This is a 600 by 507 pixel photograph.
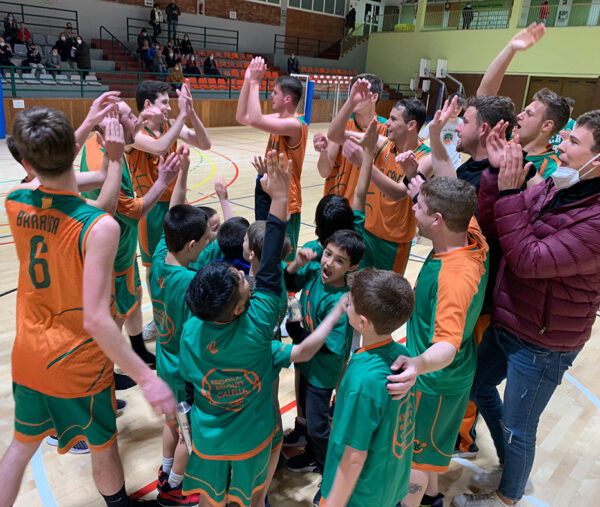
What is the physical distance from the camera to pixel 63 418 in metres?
2.06

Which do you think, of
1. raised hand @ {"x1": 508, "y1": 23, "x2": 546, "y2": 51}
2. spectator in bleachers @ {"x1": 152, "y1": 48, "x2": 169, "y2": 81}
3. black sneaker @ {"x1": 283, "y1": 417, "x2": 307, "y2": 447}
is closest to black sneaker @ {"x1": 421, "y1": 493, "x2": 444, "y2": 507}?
black sneaker @ {"x1": 283, "y1": 417, "x2": 307, "y2": 447}

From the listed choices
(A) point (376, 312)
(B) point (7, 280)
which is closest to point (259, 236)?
(A) point (376, 312)

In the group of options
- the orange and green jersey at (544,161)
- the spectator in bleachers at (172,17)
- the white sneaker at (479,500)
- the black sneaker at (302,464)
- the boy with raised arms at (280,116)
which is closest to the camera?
the white sneaker at (479,500)

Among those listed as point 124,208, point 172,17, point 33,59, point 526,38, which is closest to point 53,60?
point 33,59

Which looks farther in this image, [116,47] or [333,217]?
[116,47]

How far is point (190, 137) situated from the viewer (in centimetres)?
424

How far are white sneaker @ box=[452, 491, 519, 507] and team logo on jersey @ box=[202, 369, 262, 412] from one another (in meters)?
1.44

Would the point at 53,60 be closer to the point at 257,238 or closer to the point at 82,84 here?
the point at 82,84

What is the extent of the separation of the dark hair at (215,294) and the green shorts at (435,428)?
1014 mm

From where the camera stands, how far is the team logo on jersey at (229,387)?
6.40 ft

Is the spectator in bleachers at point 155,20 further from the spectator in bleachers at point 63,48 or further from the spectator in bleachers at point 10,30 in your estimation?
the spectator in bleachers at point 10,30

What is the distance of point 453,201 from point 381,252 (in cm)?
160

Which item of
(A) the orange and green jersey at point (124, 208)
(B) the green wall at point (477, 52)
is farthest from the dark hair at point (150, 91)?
(B) the green wall at point (477, 52)

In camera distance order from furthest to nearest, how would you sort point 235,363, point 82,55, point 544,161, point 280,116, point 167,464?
point 82,55, point 280,116, point 544,161, point 167,464, point 235,363
